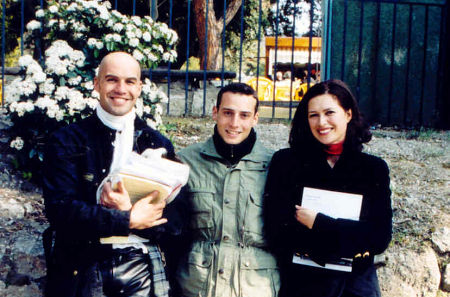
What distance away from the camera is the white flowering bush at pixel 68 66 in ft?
12.2

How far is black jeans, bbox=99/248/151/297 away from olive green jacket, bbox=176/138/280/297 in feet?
0.83

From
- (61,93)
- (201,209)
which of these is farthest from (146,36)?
(201,209)

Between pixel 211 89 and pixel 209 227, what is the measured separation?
13.4ft

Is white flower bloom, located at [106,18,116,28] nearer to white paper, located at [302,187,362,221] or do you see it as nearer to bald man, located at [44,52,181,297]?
bald man, located at [44,52,181,297]

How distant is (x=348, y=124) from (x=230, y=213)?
0.70m

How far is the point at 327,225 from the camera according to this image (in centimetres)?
213

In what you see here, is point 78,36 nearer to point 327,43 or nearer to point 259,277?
point 259,277

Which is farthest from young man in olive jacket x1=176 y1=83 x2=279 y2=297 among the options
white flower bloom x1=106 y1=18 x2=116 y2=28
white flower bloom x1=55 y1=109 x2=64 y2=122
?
white flower bloom x1=106 y1=18 x2=116 y2=28

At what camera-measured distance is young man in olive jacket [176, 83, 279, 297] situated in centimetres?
226

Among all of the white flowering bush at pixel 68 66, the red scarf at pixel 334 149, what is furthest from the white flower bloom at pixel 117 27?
the red scarf at pixel 334 149

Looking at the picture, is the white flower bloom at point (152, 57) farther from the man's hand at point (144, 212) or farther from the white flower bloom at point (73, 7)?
the man's hand at point (144, 212)

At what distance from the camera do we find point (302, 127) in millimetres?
2441

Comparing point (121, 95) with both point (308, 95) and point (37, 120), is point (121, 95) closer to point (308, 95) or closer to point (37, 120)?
point (308, 95)

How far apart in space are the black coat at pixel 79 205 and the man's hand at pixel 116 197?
0.02 meters
